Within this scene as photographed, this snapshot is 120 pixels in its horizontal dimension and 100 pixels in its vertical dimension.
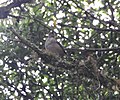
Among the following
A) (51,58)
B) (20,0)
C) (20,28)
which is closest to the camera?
(51,58)

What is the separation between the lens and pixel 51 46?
18.2 ft

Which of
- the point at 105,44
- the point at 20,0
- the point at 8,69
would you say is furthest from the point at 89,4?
the point at 8,69

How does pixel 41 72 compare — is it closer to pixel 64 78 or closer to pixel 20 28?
pixel 64 78

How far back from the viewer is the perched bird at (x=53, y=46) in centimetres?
539

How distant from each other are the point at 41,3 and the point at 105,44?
130 cm

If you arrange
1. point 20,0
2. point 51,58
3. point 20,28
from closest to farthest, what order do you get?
1. point 51,58
2. point 20,0
3. point 20,28

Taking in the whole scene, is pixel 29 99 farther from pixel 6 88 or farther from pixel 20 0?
pixel 20 0

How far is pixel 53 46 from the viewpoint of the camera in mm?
5660

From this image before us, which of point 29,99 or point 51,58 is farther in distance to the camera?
point 29,99

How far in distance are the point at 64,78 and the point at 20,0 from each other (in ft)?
4.99

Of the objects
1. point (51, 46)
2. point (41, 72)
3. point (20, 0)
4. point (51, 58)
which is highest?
point (20, 0)

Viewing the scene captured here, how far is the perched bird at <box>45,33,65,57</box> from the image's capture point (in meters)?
5.39

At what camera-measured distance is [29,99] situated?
566 centimetres

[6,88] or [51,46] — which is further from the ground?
[51,46]
